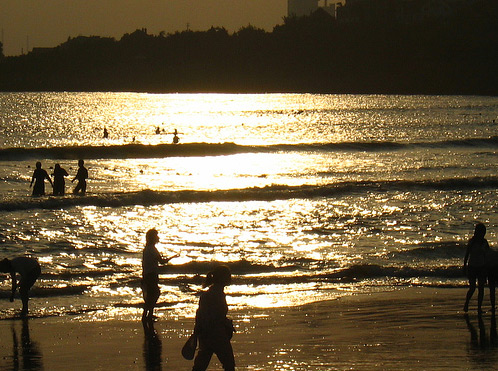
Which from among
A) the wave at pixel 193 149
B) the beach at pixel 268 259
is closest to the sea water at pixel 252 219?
the beach at pixel 268 259

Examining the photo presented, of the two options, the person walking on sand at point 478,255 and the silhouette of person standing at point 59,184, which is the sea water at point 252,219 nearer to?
the silhouette of person standing at point 59,184

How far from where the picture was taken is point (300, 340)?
10.9 meters

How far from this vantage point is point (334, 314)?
12.7 metres

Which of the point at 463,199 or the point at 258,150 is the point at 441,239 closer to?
the point at 463,199

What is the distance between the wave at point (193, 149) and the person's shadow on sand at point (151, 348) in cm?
4305

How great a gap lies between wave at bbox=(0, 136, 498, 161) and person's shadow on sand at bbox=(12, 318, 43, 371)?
141 ft

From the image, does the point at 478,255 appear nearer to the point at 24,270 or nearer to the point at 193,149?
the point at 24,270

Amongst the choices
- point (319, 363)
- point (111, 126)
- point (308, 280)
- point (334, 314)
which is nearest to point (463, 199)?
point (308, 280)

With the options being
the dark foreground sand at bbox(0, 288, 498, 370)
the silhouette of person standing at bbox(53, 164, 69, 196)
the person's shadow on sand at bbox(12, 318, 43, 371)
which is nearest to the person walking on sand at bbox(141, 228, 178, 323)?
the dark foreground sand at bbox(0, 288, 498, 370)

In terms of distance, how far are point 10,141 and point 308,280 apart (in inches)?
2297

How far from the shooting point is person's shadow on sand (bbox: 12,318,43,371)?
9.81 metres

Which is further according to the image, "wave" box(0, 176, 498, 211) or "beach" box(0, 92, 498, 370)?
"wave" box(0, 176, 498, 211)

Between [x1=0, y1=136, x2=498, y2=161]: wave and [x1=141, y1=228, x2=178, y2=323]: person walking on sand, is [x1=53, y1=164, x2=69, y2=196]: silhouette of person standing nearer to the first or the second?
[x1=141, y1=228, x2=178, y2=323]: person walking on sand

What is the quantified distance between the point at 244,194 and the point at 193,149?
91.4ft
